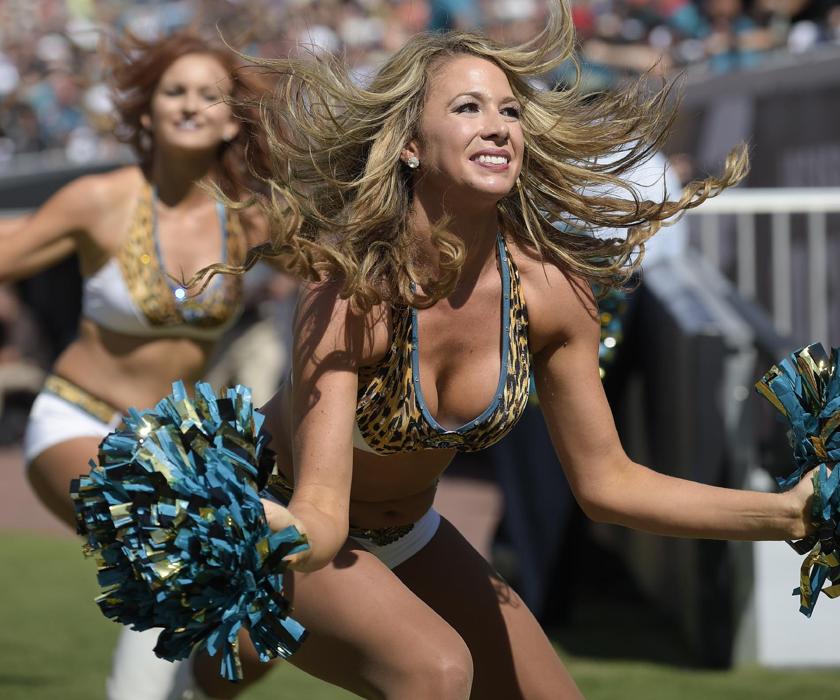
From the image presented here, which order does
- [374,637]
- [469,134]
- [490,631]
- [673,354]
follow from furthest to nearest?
[673,354] → [490,631] → [469,134] → [374,637]

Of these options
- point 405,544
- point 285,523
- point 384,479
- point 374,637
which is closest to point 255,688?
point 405,544

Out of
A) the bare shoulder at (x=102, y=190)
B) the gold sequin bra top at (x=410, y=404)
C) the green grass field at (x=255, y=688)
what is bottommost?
the green grass field at (x=255, y=688)

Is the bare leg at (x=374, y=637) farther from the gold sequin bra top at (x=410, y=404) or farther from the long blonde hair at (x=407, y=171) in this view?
the long blonde hair at (x=407, y=171)

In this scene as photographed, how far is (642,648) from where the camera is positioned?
569cm

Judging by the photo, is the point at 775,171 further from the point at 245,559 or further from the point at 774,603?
the point at 245,559

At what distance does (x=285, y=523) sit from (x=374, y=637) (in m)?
A: 0.36

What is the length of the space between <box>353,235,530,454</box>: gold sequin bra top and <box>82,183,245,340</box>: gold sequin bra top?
1528 millimetres

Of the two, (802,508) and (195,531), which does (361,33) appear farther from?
(195,531)

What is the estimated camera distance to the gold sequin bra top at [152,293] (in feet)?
14.2

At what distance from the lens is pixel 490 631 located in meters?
3.09

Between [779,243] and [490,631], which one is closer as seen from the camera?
[490,631]

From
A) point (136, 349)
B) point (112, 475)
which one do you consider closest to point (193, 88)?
point (136, 349)

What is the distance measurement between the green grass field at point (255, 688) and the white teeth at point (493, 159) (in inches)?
105

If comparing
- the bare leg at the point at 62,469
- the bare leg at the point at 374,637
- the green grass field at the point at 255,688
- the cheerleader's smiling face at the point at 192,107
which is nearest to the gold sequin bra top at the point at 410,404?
the bare leg at the point at 374,637
